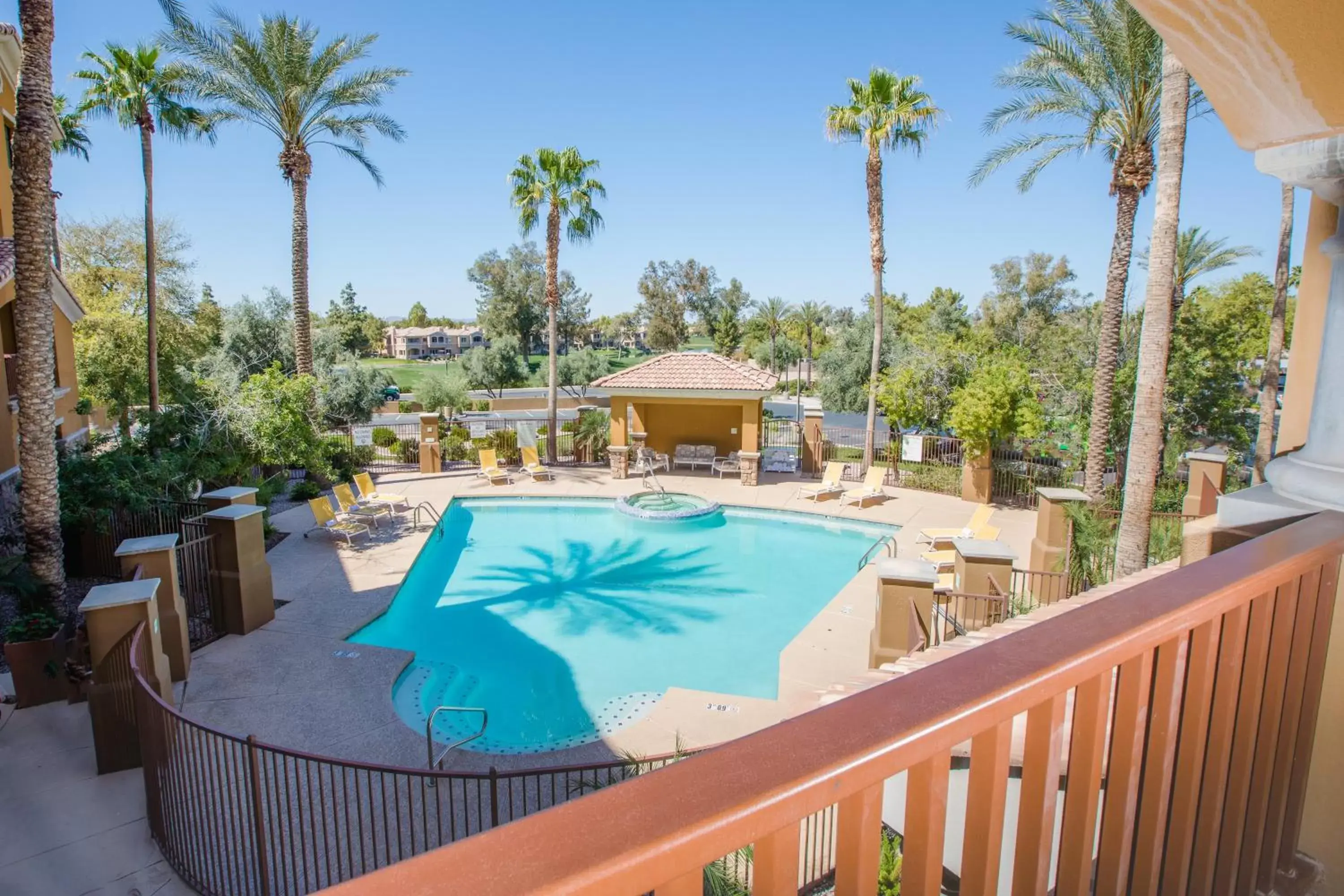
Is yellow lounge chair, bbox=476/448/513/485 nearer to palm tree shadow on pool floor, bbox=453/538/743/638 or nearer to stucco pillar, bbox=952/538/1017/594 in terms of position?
palm tree shadow on pool floor, bbox=453/538/743/638

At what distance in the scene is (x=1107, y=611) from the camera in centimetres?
142

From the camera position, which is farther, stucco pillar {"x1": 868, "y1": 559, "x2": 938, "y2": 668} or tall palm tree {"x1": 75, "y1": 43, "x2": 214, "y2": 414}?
tall palm tree {"x1": 75, "y1": 43, "x2": 214, "y2": 414}

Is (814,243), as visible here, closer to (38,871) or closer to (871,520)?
(871,520)

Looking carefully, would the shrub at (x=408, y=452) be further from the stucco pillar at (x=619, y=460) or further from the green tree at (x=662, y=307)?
the green tree at (x=662, y=307)

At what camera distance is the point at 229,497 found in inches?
432

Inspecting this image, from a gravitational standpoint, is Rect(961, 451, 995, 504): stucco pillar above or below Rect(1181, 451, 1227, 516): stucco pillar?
below

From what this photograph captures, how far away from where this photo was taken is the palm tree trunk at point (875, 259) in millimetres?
21656

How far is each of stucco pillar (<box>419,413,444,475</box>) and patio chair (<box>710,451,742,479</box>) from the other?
8465 millimetres

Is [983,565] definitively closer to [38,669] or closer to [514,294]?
[38,669]

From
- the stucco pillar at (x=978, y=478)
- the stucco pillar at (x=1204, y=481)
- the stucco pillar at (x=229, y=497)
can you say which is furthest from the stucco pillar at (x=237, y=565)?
the stucco pillar at (x=978, y=478)

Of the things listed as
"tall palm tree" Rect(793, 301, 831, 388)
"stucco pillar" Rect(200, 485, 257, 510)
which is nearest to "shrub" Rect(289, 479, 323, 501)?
"stucco pillar" Rect(200, 485, 257, 510)

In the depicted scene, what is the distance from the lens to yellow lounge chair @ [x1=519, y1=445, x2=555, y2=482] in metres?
21.6

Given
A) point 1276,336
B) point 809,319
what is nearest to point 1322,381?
point 1276,336

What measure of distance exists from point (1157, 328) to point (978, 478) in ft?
29.9
